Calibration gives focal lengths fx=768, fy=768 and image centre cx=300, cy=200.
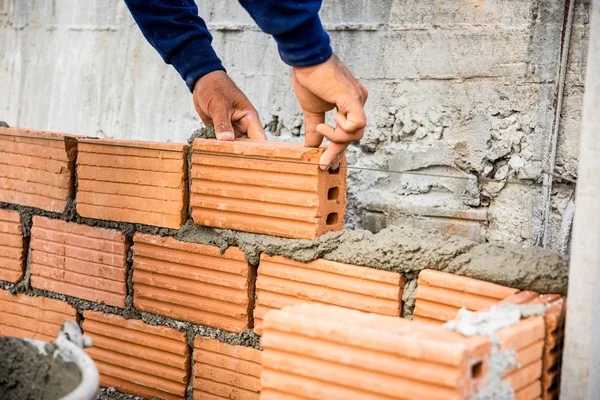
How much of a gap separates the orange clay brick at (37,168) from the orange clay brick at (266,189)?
28.2 inches

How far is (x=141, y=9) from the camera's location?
3.40 meters

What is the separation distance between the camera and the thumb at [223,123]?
3.18m

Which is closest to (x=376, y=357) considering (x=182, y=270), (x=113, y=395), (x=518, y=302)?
(x=518, y=302)

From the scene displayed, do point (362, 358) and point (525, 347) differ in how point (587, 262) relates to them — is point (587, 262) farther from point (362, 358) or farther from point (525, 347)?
point (362, 358)

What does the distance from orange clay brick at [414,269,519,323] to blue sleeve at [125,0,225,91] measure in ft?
4.75

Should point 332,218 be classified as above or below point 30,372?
above

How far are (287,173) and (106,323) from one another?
3.95 ft

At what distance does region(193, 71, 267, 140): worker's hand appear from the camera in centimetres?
332

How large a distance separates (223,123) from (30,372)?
4.42 feet

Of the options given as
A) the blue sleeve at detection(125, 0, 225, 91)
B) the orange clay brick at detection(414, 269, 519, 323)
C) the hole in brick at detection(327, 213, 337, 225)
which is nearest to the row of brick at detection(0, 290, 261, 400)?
the hole in brick at detection(327, 213, 337, 225)

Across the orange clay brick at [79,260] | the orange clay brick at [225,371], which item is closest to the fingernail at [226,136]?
the orange clay brick at [79,260]

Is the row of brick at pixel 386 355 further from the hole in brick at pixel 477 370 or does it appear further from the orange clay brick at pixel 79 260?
the orange clay brick at pixel 79 260

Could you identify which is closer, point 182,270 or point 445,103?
point 182,270

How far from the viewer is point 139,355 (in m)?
3.42
